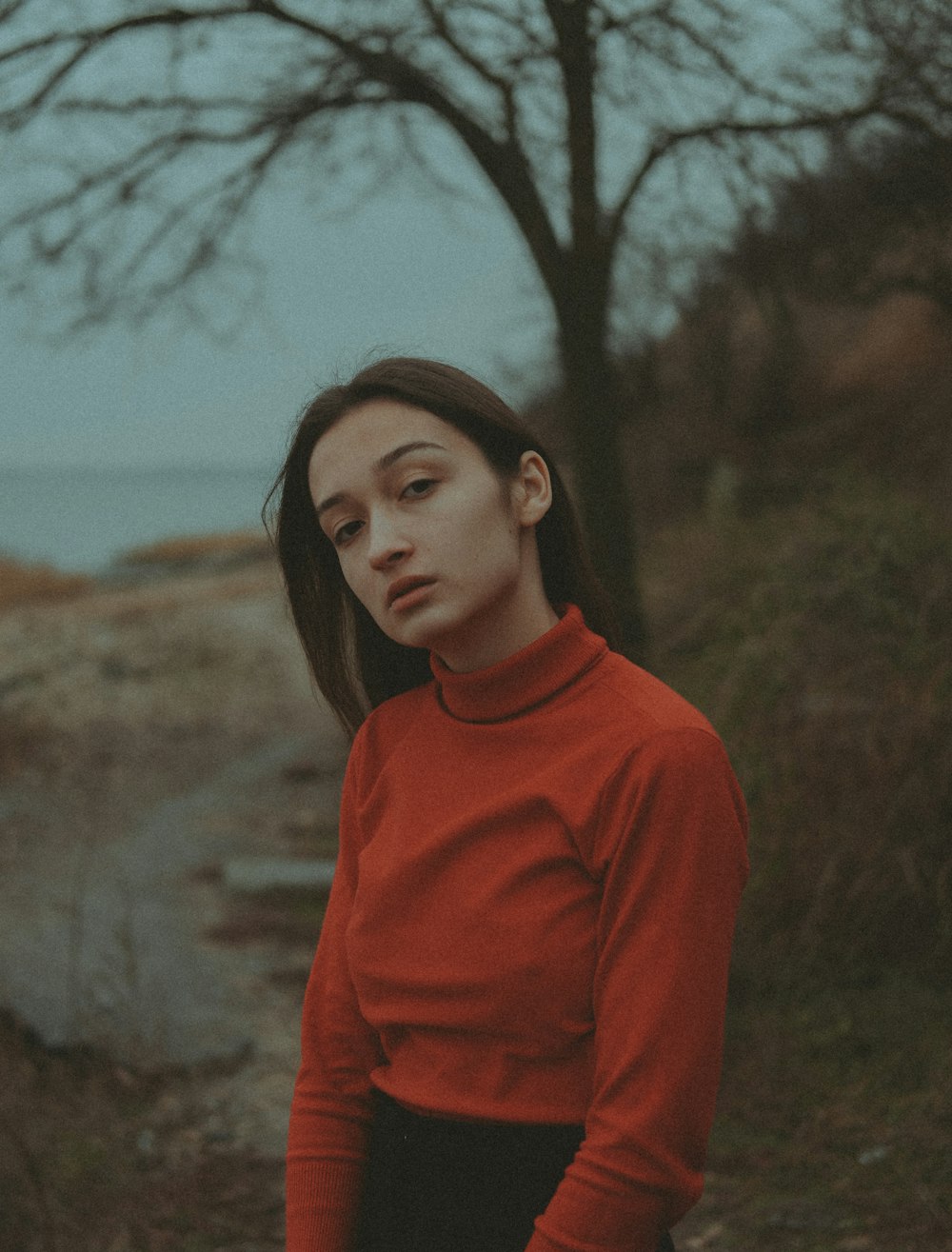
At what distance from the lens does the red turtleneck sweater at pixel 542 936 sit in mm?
1312

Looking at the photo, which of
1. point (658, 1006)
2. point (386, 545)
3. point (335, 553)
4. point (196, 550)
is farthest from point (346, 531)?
point (196, 550)

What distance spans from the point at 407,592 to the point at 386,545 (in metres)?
0.07

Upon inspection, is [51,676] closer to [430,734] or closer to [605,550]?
[605,550]

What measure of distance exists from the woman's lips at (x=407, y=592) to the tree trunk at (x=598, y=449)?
4.01 meters

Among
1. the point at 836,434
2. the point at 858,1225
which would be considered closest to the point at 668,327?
the point at 836,434

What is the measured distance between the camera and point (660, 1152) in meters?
1.30

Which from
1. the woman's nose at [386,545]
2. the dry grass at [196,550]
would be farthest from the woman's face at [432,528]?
the dry grass at [196,550]

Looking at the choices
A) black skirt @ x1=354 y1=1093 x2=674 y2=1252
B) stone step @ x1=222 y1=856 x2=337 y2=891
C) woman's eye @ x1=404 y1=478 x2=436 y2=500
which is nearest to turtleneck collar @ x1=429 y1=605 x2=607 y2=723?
woman's eye @ x1=404 y1=478 x2=436 y2=500

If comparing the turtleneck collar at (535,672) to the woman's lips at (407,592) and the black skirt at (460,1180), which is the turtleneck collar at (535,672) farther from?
the black skirt at (460,1180)

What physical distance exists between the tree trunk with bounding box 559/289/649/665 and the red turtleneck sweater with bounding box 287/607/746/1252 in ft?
13.0

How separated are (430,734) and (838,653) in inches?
113

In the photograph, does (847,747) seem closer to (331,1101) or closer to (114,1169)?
(114,1169)

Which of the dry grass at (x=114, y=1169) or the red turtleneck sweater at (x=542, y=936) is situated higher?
the red turtleneck sweater at (x=542, y=936)

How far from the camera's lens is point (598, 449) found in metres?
5.72
